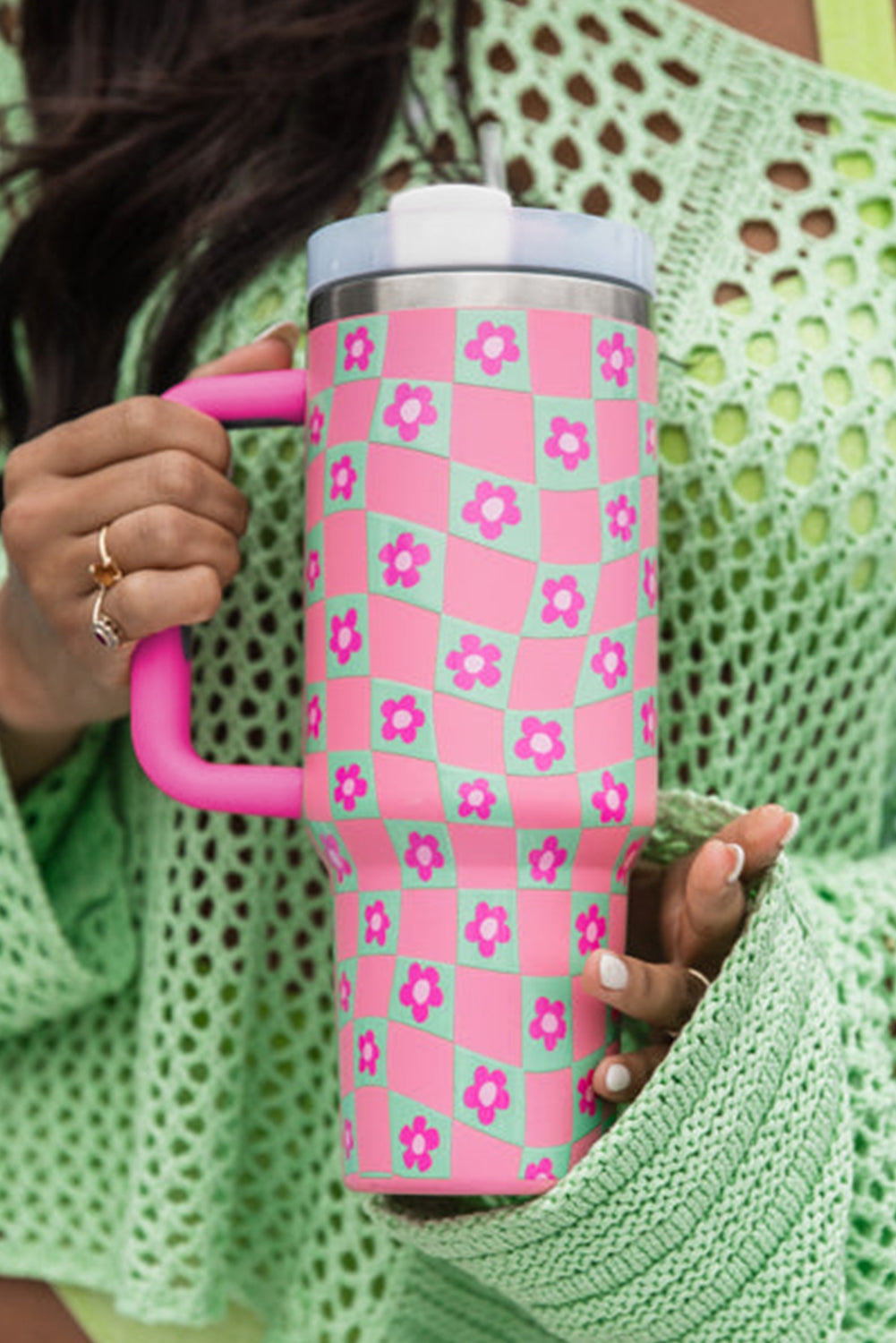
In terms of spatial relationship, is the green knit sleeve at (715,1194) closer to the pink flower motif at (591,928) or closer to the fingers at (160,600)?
the pink flower motif at (591,928)

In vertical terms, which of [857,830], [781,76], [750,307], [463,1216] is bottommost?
[463,1216]

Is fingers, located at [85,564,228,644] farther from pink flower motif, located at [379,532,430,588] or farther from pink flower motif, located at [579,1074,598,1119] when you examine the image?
pink flower motif, located at [579,1074,598,1119]

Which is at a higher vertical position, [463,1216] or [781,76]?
[781,76]

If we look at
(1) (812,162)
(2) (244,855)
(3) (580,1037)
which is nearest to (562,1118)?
(3) (580,1037)

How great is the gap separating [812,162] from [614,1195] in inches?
22.1

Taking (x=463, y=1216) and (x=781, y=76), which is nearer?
(x=463, y=1216)

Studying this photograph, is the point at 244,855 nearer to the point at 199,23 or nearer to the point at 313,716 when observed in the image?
the point at 313,716

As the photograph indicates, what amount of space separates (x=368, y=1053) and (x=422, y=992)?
0.03 metres

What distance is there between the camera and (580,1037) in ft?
1.87

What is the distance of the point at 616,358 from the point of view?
0.55m

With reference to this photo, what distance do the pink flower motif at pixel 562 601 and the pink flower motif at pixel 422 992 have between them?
0.13 metres

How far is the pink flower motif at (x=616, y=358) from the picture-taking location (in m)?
0.55

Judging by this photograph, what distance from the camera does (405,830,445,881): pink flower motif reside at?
0.55 m

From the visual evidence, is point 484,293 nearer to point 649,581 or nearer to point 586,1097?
point 649,581
